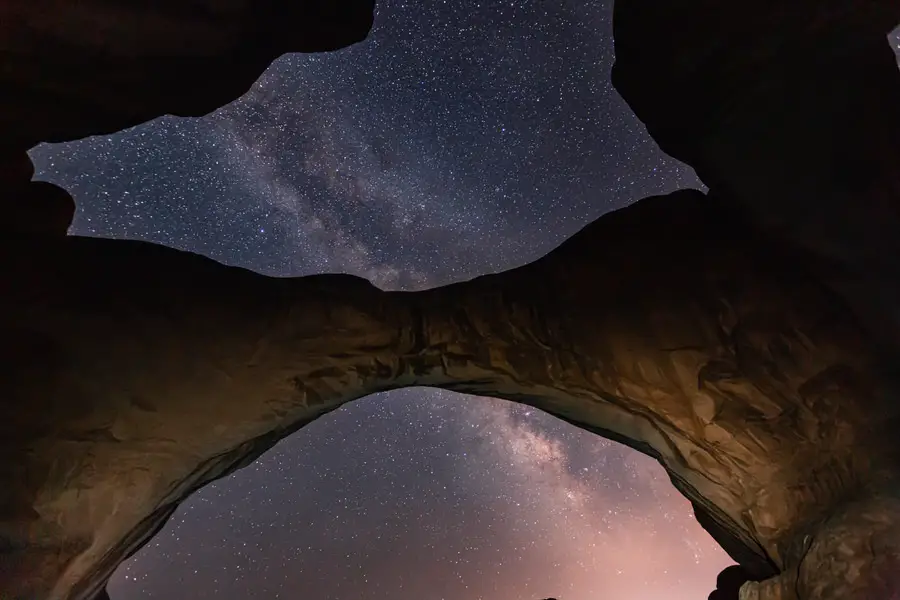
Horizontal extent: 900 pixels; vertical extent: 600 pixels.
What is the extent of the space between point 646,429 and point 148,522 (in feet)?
14.2

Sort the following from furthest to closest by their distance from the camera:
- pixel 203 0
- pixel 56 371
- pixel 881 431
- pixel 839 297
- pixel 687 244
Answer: pixel 687 244
pixel 56 371
pixel 839 297
pixel 881 431
pixel 203 0

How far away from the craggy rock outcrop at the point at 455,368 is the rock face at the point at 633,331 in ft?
0.06

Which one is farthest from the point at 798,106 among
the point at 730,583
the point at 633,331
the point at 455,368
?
the point at 730,583

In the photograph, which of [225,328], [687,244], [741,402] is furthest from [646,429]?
[225,328]

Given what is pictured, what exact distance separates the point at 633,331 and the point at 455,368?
5.48ft

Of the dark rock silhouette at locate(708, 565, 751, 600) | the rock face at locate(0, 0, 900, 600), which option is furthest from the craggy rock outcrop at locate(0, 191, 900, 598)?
the dark rock silhouette at locate(708, 565, 751, 600)

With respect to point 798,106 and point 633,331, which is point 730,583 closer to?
point 633,331

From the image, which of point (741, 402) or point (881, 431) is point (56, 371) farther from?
point (881, 431)

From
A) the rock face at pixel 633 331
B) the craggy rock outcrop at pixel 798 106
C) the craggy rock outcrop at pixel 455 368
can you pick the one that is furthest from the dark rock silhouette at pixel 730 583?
the craggy rock outcrop at pixel 798 106

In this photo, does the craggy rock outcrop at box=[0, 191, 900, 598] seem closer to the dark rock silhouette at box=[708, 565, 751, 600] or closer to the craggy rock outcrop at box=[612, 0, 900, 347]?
the craggy rock outcrop at box=[612, 0, 900, 347]

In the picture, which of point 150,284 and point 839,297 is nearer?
point 839,297

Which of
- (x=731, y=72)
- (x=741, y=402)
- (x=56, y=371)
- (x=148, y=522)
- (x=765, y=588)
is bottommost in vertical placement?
(x=148, y=522)

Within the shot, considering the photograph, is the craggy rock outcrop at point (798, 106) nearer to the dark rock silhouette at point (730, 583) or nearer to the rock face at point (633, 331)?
the rock face at point (633, 331)

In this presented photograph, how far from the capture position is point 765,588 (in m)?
3.83
